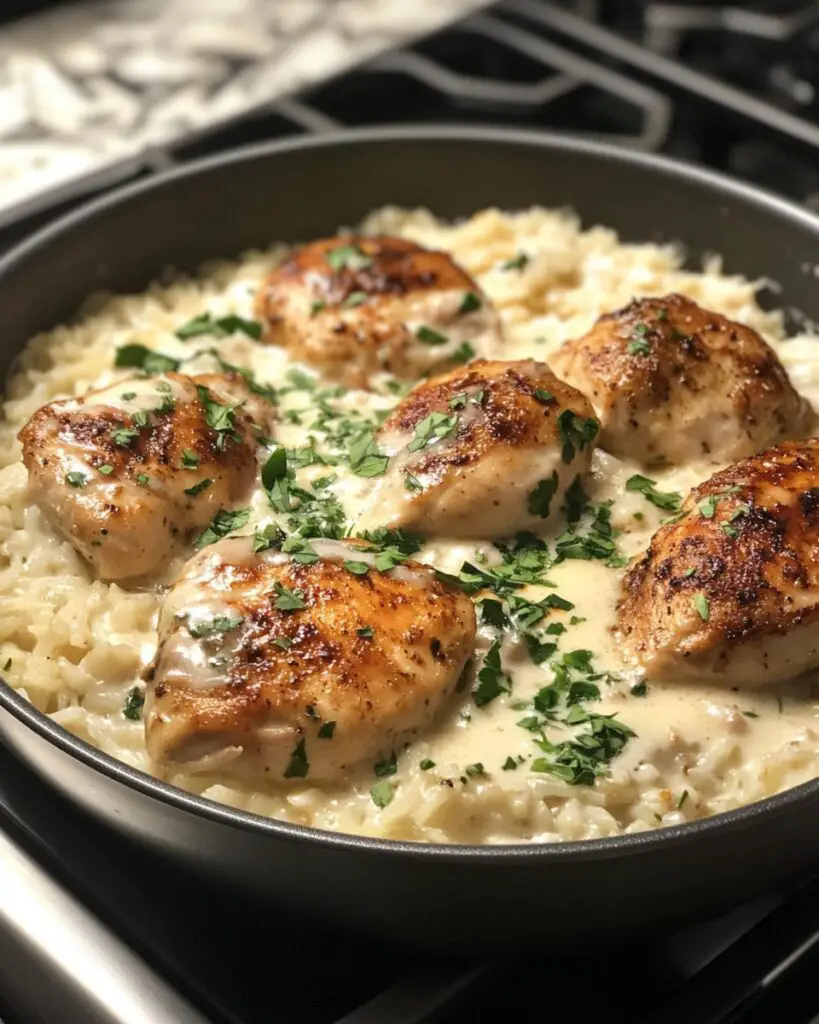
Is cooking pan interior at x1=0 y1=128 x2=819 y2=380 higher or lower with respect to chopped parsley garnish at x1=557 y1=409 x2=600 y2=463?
higher

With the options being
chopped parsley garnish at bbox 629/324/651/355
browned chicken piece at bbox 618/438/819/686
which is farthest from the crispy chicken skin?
chopped parsley garnish at bbox 629/324/651/355

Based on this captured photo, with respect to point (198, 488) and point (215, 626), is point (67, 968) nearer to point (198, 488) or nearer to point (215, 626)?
point (215, 626)

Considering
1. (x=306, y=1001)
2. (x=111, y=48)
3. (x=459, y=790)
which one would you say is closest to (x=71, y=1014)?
(x=306, y=1001)

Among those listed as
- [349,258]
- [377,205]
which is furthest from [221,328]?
[377,205]

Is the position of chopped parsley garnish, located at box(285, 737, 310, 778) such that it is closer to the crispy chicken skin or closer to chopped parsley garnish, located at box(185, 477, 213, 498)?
the crispy chicken skin

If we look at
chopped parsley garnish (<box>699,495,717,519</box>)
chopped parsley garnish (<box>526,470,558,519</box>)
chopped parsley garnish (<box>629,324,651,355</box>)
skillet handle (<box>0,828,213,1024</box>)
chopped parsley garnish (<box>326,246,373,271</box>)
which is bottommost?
skillet handle (<box>0,828,213,1024</box>)

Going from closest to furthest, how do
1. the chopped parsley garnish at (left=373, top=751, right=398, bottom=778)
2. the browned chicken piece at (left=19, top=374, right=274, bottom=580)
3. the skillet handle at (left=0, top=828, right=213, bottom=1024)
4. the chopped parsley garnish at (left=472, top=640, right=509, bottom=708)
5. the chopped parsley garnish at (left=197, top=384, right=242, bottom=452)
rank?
the skillet handle at (left=0, top=828, right=213, bottom=1024) < the chopped parsley garnish at (left=373, top=751, right=398, bottom=778) < the chopped parsley garnish at (left=472, top=640, right=509, bottom=708) < the browned chicken piece at (left=19, top=374, right=274, bottom=580) < the chopped parsley garnish at (left=197, top=384, right=242, bottom=452)

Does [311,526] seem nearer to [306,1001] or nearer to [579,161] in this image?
[306,1001]
